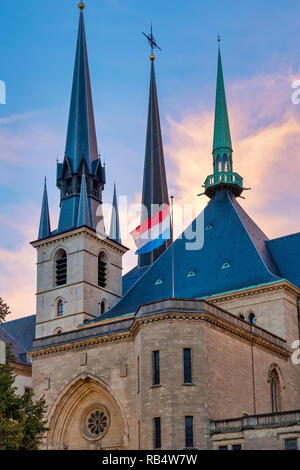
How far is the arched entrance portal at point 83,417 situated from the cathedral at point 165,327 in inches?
2.5

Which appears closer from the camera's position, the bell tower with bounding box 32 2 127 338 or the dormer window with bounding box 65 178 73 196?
the bell tower with bounding box 32 2 127 338

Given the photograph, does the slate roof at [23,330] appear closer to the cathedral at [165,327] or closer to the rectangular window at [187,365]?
the cathedral at [165,327]

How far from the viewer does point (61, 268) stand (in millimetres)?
63562

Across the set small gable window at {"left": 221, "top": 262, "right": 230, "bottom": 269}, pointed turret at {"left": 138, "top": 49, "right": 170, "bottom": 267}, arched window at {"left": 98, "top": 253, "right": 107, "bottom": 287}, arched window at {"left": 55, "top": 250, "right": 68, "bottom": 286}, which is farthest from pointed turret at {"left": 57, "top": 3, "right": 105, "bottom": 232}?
small gable window at {"left": 221, "top": 262, "right": 230, "bottom": 269}

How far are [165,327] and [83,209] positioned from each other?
82.5 feet

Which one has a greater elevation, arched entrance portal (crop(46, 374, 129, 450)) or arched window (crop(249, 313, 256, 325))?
arched window (crop(249, 313, 256, 325))

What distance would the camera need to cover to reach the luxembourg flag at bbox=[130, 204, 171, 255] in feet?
192

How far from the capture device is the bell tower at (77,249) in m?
61.7

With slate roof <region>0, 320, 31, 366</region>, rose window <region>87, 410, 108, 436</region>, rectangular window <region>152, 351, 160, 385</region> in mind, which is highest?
slate roof <region>0, 320, 31, 366</region>

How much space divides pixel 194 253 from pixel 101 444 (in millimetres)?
16298

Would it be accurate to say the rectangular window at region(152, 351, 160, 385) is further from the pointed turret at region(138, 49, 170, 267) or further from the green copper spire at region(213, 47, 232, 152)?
the pointed turret at region(138, 49, 170, 267)

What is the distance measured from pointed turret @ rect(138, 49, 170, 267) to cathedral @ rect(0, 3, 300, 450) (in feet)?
38.6
